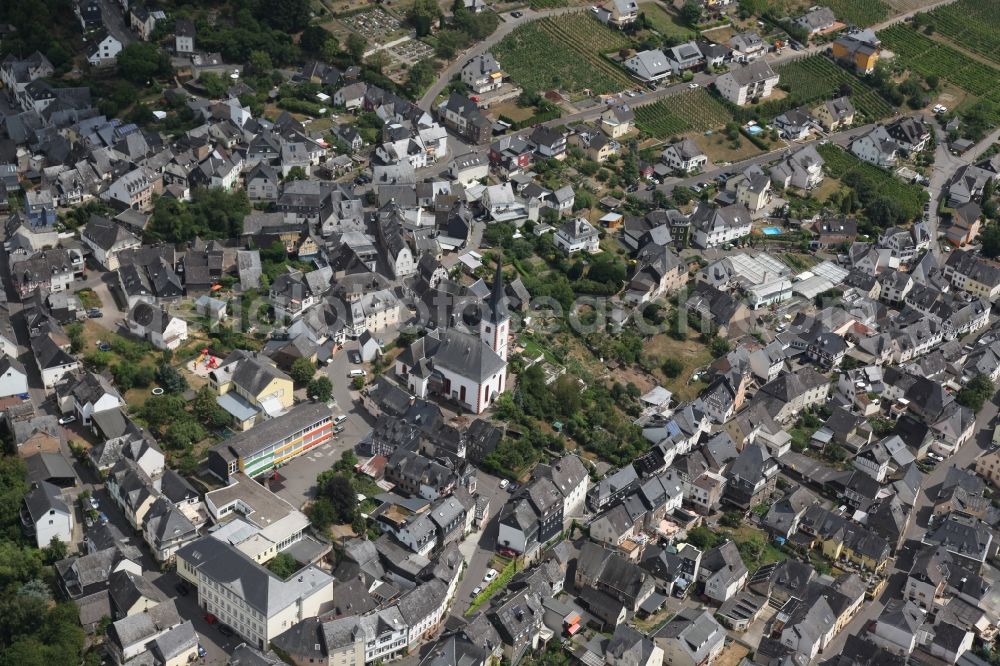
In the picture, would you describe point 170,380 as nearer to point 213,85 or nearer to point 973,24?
point 213,85

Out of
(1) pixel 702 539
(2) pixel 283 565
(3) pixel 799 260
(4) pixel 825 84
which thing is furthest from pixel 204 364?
(4) pixel 825 84

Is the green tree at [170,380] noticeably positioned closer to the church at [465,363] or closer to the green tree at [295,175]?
the church at [465,363]

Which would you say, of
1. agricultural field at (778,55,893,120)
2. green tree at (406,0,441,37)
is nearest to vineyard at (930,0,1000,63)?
agricultural field at (778,55,893,120)

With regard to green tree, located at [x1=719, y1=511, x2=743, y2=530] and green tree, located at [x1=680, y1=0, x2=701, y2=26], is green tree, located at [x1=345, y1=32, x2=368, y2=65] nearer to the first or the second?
green tree, located at [x1=680, y1=0, x2=701, y2=26]

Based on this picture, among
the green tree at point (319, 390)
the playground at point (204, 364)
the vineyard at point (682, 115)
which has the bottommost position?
the vineyard at point (682, 115)

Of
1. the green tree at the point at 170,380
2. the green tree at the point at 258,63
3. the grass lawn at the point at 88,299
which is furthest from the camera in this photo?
the green tree at the point at 258,63

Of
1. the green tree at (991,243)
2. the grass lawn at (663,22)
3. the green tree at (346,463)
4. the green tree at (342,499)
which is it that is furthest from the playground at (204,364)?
the grass lawn at (663,22)

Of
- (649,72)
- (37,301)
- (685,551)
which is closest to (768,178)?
(649,72)
